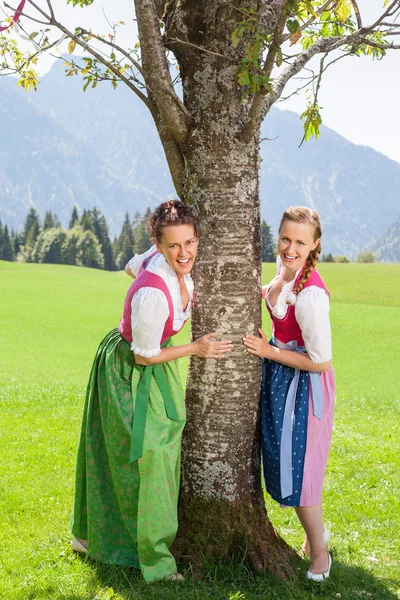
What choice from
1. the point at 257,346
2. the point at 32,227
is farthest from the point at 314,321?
the point at 32,227

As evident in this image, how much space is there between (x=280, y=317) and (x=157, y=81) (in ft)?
4.25

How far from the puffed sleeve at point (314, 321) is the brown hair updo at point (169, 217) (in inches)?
23.5

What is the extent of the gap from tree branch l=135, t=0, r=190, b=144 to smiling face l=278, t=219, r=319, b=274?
75cm

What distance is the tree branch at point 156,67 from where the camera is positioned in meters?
3.22

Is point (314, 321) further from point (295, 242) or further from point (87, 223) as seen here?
point (87, 223)

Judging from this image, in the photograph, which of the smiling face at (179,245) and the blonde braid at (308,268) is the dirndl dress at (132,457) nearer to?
the smiling face at (179,245)

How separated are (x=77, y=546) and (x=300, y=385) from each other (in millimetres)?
1497

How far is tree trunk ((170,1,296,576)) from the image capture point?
3326 mm

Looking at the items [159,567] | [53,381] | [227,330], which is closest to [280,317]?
[227,330]

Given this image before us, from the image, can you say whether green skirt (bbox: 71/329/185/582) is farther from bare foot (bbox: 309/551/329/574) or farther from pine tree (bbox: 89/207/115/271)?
pine tree (bbox: 89/207/115/271)

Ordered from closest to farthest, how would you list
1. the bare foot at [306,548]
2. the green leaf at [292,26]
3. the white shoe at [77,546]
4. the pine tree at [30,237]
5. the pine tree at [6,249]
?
the green leaf at [292,26] < the white shoe at [77,546] < the bare foot at [306,548] < the pine tree at [30,237] < the pine tree at [6,249]

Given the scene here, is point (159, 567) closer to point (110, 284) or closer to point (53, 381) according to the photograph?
point (53, 381)

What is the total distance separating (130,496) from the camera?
3.21 meters

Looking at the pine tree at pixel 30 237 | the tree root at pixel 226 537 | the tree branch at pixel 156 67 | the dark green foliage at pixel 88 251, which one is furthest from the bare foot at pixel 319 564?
the pine tree at pixel 30 237
